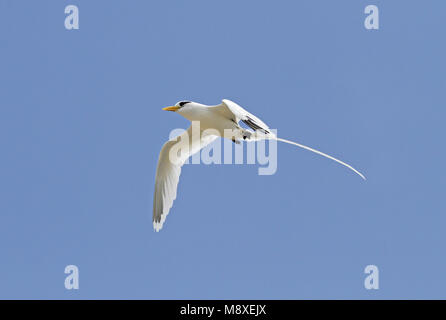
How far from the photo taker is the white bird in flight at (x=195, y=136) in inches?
414

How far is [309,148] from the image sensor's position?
1067cm

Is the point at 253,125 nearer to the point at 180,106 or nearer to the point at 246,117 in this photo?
the point at 246,117

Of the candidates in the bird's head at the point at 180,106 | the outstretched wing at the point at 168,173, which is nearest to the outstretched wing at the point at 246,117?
the bird's head at the point at 180,106

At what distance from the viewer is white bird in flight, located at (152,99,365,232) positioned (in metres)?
10.5

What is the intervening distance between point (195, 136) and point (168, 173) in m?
1.07

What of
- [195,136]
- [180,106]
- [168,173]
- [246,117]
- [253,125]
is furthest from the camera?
[168,173]

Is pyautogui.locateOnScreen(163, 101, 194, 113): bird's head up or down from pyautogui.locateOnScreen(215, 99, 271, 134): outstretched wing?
up

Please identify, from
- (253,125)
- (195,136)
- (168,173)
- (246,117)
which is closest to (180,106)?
(195,136)

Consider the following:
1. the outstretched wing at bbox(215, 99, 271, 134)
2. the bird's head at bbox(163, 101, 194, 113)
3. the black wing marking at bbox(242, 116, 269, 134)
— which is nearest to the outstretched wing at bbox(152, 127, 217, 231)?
the bird's head at bbox(163, 101, 194, 113)

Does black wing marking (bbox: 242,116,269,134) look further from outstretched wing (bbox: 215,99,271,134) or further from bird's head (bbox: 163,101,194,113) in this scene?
bird's head (bbox: 163,101,194,113)

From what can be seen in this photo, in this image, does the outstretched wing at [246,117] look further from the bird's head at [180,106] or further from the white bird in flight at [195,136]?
the bird's head at [180,106]

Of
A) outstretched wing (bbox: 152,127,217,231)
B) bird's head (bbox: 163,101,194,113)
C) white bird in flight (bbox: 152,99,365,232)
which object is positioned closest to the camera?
white bird in flight (bbox: 152,99,365,232)

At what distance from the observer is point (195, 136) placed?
13062 mm
